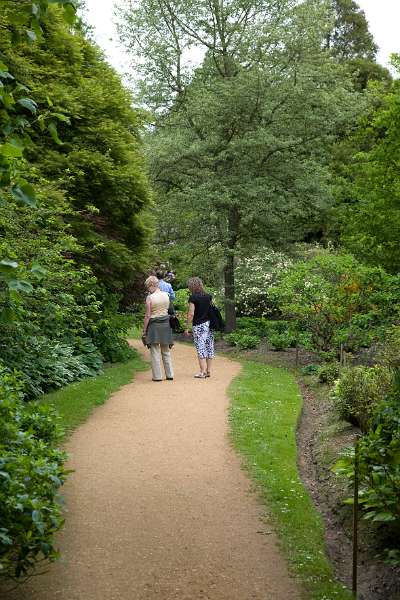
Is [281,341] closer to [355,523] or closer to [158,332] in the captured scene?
[158,332]

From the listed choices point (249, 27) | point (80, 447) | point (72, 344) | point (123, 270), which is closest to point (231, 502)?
point (80, 447)

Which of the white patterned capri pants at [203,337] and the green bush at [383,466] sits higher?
the white patterned capri pants at [203,337]

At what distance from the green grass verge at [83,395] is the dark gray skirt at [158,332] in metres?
1.01

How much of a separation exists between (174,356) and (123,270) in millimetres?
2622

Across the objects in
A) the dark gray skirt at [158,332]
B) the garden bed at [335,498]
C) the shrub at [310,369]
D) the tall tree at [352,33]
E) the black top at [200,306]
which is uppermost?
the tall tree at [352,33]

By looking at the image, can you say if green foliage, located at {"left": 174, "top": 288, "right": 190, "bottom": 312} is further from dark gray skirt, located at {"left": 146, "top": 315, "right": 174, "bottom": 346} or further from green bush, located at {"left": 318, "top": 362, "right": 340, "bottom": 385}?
dark gray skirt, located at {"left": 146, "top": 315, "right": 174, "bottom": 346}

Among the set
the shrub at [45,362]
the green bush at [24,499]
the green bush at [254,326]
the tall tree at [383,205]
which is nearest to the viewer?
the green bush at [24,499]

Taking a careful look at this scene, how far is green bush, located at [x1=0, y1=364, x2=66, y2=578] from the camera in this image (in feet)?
12.1

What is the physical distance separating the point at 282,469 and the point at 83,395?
435 centimetres

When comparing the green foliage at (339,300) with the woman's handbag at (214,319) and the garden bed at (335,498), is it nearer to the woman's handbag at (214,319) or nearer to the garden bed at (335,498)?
the garden bed at (335,498)

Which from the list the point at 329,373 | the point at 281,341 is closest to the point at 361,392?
the point at 329,373

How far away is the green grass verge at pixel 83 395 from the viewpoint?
8.99 meters

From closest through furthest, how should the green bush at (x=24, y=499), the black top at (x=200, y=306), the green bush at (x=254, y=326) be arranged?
the green bush at (x=24, y=499)
the black top at (x=200, y=306)
the green bush at (x=254, y=326)

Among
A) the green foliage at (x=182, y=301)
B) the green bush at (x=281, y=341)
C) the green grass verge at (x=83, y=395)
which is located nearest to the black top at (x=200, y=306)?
the green grass verge at (x=83, y=395)
